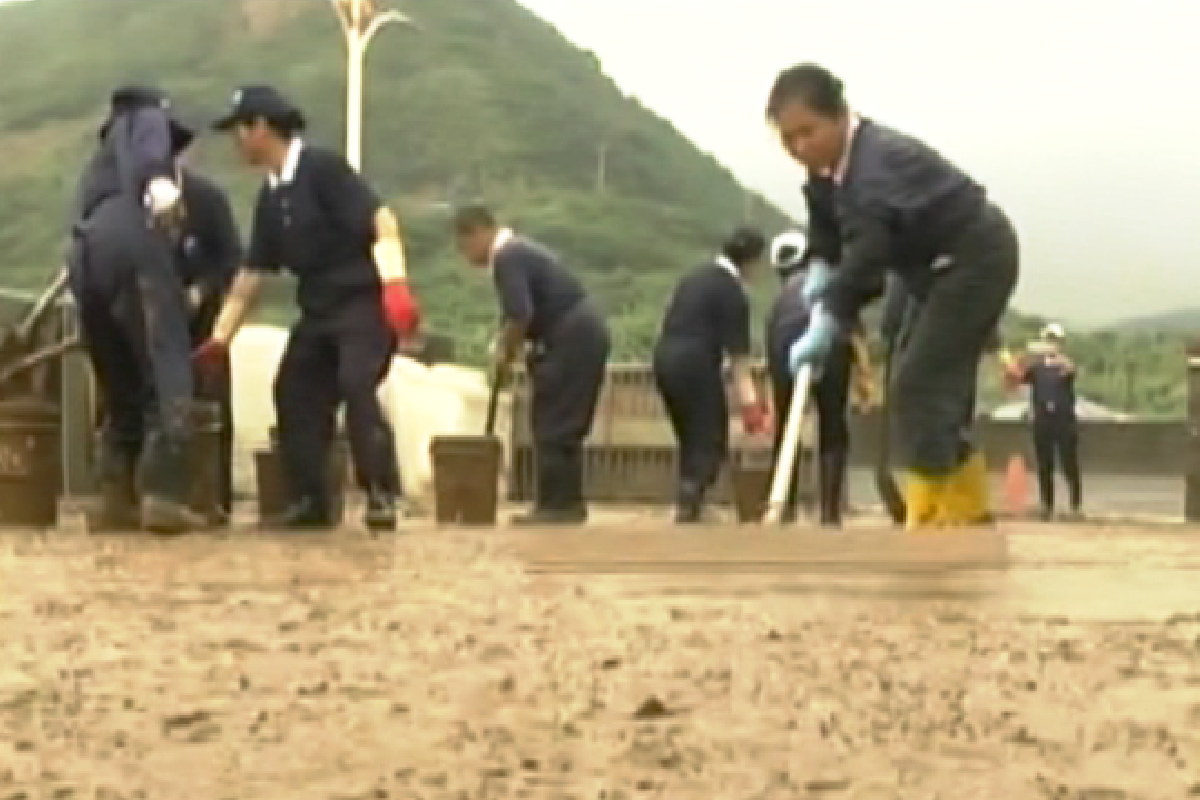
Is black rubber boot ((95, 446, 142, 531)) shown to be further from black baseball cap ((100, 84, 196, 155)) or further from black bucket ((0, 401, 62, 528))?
black baseball cap ((100, 84, 196, 155))

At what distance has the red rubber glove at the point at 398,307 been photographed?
36.8ft

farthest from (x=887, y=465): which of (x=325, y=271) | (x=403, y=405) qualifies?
(x=403, y=405)

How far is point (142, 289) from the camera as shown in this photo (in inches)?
424

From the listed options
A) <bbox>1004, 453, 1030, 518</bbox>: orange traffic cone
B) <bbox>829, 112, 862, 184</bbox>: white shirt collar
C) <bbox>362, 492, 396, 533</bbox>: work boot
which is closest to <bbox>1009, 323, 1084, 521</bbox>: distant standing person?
<bbox>1004, 453, 1030, 518</bbox>: orange traffic cone

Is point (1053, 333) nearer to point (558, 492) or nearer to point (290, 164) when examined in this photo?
point (558, 492)

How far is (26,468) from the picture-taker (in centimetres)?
1204

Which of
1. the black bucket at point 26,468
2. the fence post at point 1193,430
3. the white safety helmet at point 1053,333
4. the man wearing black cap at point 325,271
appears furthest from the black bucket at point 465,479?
the white safety helmet at point 1053,333

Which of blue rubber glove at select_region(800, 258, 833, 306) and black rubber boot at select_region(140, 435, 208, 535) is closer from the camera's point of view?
blue rubber glove at select_region(800, 258, 833, 306)

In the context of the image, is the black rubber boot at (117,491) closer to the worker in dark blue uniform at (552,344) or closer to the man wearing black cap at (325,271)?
the man wearing black cap at (325,271)

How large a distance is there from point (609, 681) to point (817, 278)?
4819 millimetres

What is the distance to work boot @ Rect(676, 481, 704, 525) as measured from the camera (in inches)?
562

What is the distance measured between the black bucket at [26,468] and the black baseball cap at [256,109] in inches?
67.7

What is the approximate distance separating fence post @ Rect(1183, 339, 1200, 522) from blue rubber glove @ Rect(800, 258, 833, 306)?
965 cm

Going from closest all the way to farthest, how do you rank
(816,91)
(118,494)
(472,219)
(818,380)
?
(816,91)
(118,494)
(818,380)
(472,219)
